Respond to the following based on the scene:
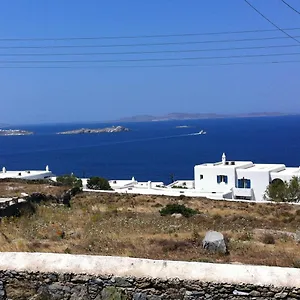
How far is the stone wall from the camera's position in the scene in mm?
5266

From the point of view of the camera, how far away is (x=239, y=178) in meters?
45.2

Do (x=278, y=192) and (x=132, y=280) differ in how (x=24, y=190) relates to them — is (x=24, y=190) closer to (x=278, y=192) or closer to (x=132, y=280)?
(x=132, y=280)

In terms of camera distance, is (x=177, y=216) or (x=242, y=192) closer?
(x=177, y=216)

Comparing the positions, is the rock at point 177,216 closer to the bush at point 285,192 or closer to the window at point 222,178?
the bush at point 285,192

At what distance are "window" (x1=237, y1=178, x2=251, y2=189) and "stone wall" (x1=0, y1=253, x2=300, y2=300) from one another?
40.3 meters

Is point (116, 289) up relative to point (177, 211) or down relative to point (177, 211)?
down

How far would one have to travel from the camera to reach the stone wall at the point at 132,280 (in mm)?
5266

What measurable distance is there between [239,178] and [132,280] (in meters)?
40.9

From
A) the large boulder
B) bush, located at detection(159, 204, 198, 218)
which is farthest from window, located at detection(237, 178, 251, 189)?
the large boulder

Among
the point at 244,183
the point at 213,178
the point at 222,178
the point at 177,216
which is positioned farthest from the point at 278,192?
the point at 177,216

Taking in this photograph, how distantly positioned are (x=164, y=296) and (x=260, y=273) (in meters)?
1.23

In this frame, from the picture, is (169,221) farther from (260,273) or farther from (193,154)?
(193,154)

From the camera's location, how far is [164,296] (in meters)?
5.43

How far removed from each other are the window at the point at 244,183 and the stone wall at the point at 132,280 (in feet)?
132
